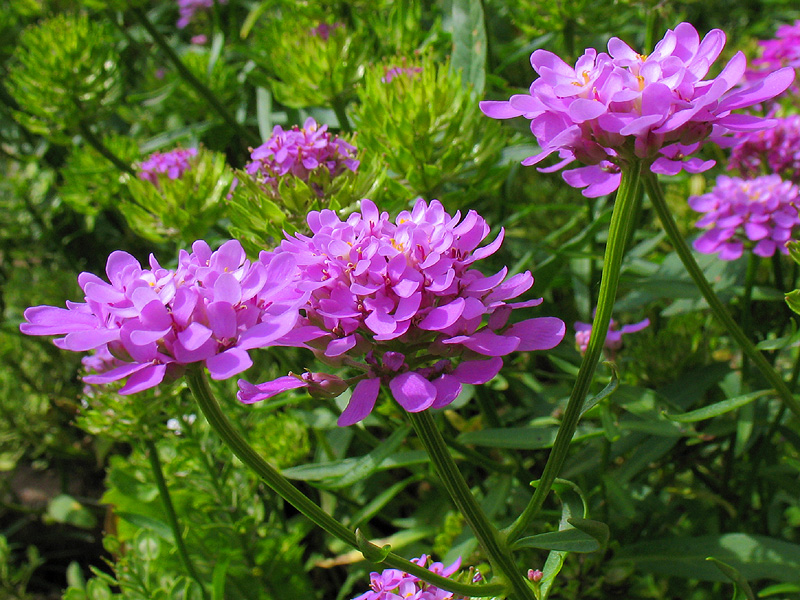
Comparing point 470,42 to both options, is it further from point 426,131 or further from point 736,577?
point 736,577

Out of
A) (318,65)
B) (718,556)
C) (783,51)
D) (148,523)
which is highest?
(318,65)

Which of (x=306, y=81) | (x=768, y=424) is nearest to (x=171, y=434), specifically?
(x=306, y=81)

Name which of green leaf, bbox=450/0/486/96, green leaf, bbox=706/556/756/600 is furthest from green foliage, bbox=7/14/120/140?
green leaf, bbox=706/556/756/600

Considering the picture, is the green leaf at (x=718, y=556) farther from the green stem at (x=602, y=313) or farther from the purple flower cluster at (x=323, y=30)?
the purple flower cluster at (x=323, y=30)

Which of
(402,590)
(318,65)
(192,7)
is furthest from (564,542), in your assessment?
(192,7)

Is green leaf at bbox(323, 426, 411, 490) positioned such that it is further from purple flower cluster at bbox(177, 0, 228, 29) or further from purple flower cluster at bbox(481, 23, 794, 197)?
purple flower cluster at bbox(177, 0, 228, 29)
